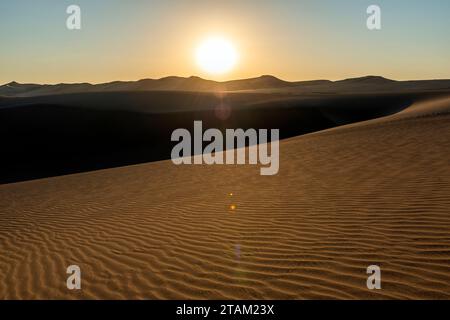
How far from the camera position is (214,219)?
7480 mm

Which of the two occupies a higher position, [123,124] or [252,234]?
[123,124]

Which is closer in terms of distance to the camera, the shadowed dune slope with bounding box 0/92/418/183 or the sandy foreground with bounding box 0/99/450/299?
the sandy foreground with bounding box 0/99/450/299

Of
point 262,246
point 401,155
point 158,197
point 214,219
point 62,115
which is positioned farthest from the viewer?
point 62,115

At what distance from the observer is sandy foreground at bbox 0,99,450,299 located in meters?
4.63

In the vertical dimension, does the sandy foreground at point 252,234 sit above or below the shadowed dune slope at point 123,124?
below

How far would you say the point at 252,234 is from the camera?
6.29 m

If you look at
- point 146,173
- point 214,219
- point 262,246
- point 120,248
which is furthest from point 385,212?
point 146,173

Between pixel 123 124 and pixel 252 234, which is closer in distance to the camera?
pixel 252 234

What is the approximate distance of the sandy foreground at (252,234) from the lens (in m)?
4.63

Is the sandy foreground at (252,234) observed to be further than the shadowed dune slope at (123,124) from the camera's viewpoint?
No
